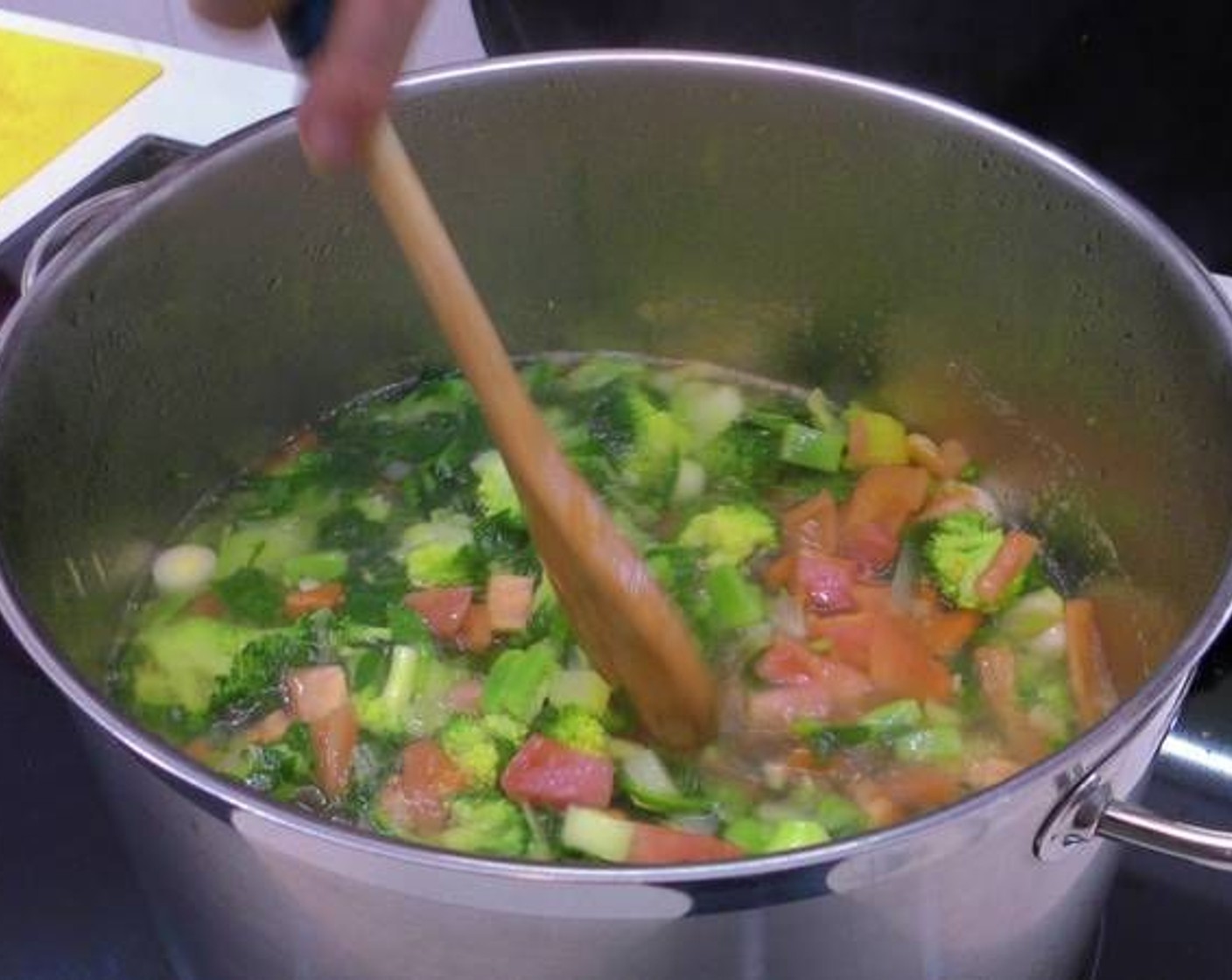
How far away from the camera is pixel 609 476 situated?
4.21ft

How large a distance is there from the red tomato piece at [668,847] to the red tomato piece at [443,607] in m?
0.26

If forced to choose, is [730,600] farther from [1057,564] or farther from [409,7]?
[409,7]

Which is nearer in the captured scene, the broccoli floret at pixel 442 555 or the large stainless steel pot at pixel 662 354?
the large stainless steel pot at pixel 662 354

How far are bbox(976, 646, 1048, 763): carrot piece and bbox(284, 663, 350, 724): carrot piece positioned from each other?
0.44 meters

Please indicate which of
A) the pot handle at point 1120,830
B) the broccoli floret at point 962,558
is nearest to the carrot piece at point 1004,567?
the broccoli floret at point 962,558

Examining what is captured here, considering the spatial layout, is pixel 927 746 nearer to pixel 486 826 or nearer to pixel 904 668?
pixel 904 668

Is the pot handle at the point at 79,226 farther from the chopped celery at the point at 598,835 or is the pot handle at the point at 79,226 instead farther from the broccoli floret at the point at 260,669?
the chopped celery at the point at 598,835

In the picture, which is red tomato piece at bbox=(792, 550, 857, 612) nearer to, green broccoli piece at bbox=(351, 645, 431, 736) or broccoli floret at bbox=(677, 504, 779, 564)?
broccoli floret at bbox=(677, 504, 779, 564)

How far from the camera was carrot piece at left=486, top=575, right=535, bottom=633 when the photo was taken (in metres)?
1.15

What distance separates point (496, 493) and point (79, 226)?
1.17ft

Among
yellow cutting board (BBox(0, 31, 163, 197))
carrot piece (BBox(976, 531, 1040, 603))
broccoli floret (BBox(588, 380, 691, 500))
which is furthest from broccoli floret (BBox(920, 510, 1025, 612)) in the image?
yellow cutting board (BBox(0, 31, 163, 197))

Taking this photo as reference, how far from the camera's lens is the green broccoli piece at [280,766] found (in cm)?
103

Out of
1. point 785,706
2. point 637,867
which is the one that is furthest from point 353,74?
point 785,706

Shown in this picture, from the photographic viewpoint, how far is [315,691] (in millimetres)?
1102
